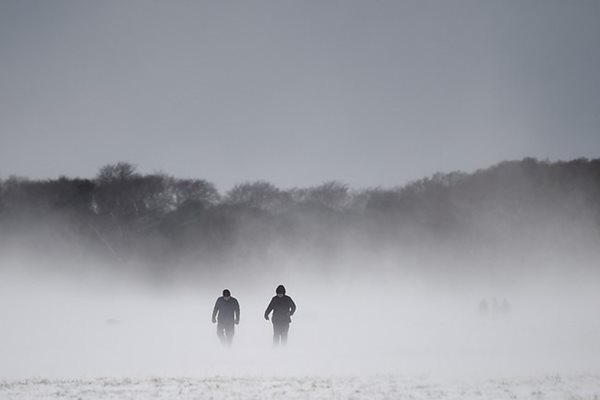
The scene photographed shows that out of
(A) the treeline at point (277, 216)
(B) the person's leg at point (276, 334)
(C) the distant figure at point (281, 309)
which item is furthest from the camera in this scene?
(A) the treeline at point (277, 216)

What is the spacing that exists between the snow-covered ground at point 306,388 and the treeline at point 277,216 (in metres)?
75.5

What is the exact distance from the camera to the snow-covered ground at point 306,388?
43.2 ft

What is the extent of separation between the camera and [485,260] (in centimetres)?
8656

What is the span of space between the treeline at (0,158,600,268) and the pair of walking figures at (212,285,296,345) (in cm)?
6979

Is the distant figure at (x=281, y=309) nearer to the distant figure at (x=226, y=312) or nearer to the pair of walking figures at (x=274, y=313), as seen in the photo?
the pair of walking figures at (x=274, y=313)

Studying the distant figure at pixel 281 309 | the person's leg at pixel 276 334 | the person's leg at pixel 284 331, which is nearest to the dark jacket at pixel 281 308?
the distant figure at pixel 281 309

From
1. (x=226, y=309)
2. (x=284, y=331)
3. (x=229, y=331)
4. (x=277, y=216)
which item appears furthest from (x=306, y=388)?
(x=277, y=216)

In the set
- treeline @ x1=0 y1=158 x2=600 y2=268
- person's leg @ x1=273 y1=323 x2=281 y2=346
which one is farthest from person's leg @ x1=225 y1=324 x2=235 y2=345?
treeline @ x1=0 y1=158 x2=600 y2=268

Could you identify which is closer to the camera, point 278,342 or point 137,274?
point 278,342

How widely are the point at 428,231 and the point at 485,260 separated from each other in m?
13.9

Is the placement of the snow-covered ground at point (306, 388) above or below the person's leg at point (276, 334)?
below

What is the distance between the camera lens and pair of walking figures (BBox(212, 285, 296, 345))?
22.2m

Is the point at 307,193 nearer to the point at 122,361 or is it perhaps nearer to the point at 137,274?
the point at 137,274

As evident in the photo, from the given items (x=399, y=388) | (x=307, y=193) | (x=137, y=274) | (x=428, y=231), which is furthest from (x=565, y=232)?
(x=399, y=388)
